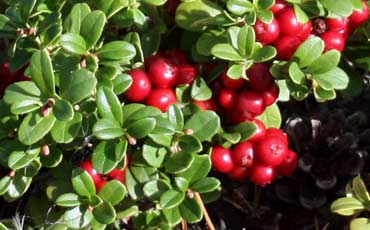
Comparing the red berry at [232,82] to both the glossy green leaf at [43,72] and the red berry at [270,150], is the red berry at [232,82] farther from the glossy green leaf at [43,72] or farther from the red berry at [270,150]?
the glossy green leaf at [43,72]

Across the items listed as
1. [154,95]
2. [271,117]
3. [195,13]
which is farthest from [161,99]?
[271,117]

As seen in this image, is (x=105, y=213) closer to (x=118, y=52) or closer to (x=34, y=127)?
(x=34, y=127)

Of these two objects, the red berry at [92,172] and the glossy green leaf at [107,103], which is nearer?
the glossy green leaf at [107,103]

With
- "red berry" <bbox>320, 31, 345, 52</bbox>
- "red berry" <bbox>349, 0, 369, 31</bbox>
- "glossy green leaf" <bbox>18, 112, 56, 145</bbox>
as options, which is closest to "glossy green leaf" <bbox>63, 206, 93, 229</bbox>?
"glossy green leaf" <bbox>18, 112, 56, 145</bbox>

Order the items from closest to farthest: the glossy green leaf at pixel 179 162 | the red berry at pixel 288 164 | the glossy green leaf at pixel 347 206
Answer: the glossy green leaf at pixel 179 162, the glossy green leaf at pixel 347 206, the red berry at pixel 288 164

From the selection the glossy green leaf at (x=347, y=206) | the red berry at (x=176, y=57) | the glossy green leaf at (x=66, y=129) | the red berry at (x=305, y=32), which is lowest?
the glossy green leaf at (x=347, y=206)

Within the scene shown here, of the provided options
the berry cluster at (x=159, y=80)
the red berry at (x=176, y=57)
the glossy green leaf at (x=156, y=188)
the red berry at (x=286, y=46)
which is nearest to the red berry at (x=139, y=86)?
the berry cluster at (x=159, y=80)

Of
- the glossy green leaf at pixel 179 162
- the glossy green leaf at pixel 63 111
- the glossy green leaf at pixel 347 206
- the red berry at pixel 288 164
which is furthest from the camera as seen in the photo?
the red berry at pixel 288 164

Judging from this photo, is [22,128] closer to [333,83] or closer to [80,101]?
[80,101]
